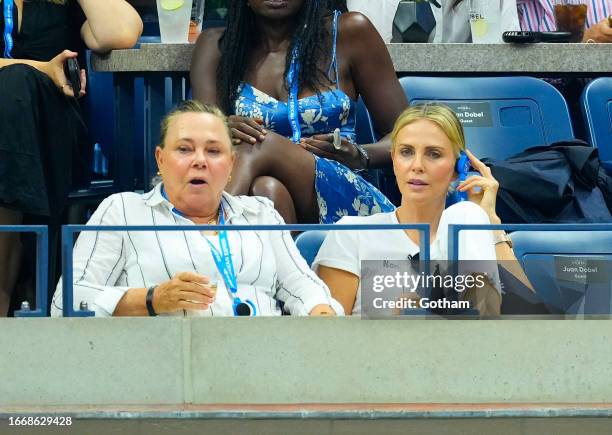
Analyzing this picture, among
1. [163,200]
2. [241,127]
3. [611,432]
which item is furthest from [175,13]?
[611,432]

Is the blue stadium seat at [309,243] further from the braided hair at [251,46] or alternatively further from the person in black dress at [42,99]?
the braided hair at [251,46]

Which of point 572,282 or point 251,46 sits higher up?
point 251,46

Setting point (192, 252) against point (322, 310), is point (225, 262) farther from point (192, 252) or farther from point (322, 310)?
point (322, 310)

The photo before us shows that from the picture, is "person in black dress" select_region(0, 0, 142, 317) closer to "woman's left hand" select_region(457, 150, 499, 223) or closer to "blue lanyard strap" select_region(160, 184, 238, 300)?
"blue lanyard strap" select_region(160, 184, 238, 300)

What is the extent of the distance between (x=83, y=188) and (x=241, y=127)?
74cm

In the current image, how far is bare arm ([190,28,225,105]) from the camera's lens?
4734 millimetres

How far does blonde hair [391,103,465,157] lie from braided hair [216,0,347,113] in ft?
3.15

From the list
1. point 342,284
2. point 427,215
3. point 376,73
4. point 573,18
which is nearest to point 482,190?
point 427,215

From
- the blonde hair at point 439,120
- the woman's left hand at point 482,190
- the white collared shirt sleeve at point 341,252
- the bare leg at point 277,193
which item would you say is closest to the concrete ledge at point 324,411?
the white collared shirt sleeve at point 341,252

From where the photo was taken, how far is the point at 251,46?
4859 mm

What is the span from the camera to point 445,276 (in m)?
3.34

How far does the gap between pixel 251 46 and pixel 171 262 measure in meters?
1.57

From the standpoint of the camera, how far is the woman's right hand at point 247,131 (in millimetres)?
4367

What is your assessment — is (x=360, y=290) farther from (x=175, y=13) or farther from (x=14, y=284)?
(x=175, y=13)
